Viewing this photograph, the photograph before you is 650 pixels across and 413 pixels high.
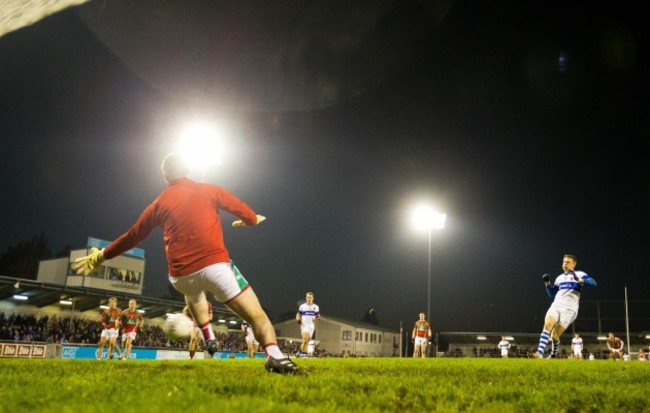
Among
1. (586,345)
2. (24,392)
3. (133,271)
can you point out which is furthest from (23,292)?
(586,345)

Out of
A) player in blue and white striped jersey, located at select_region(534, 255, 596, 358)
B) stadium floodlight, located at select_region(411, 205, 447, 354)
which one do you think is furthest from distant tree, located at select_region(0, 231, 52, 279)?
player in blue and white striped jersey, located at select_region(534, 255, 596, 358)

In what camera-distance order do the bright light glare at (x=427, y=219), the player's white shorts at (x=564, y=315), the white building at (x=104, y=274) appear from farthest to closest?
the white building at (x=104, y=274), the bright light glare at (x=427, y=219), the player's white shorts at (x=564, y=315)

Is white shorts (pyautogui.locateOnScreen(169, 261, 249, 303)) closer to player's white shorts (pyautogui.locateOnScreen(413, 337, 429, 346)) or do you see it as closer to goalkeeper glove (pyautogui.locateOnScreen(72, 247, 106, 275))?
goalkeeper glove (pyautogui.locateOnScreen(72, 247, 106, 275))

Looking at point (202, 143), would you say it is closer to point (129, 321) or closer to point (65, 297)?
point (129, 321)

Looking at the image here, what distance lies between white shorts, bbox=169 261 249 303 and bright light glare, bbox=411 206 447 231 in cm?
3412

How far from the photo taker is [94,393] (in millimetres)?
3812

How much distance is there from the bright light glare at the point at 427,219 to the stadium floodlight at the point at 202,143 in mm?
20753

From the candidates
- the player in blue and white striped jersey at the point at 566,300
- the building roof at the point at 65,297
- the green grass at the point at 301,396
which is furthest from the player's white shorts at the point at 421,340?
the green grass at the point at 301,396

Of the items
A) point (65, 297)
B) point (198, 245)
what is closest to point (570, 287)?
point (198, 245)

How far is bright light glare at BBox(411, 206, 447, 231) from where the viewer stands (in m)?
39.3

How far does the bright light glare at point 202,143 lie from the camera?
2219 cm

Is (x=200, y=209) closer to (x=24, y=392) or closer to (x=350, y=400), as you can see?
(x=24, y=392)

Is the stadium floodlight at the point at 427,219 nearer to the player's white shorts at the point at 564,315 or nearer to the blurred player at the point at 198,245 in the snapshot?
the player's white shorts at the point at 564,315

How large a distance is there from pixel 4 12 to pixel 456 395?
9.78 metres
